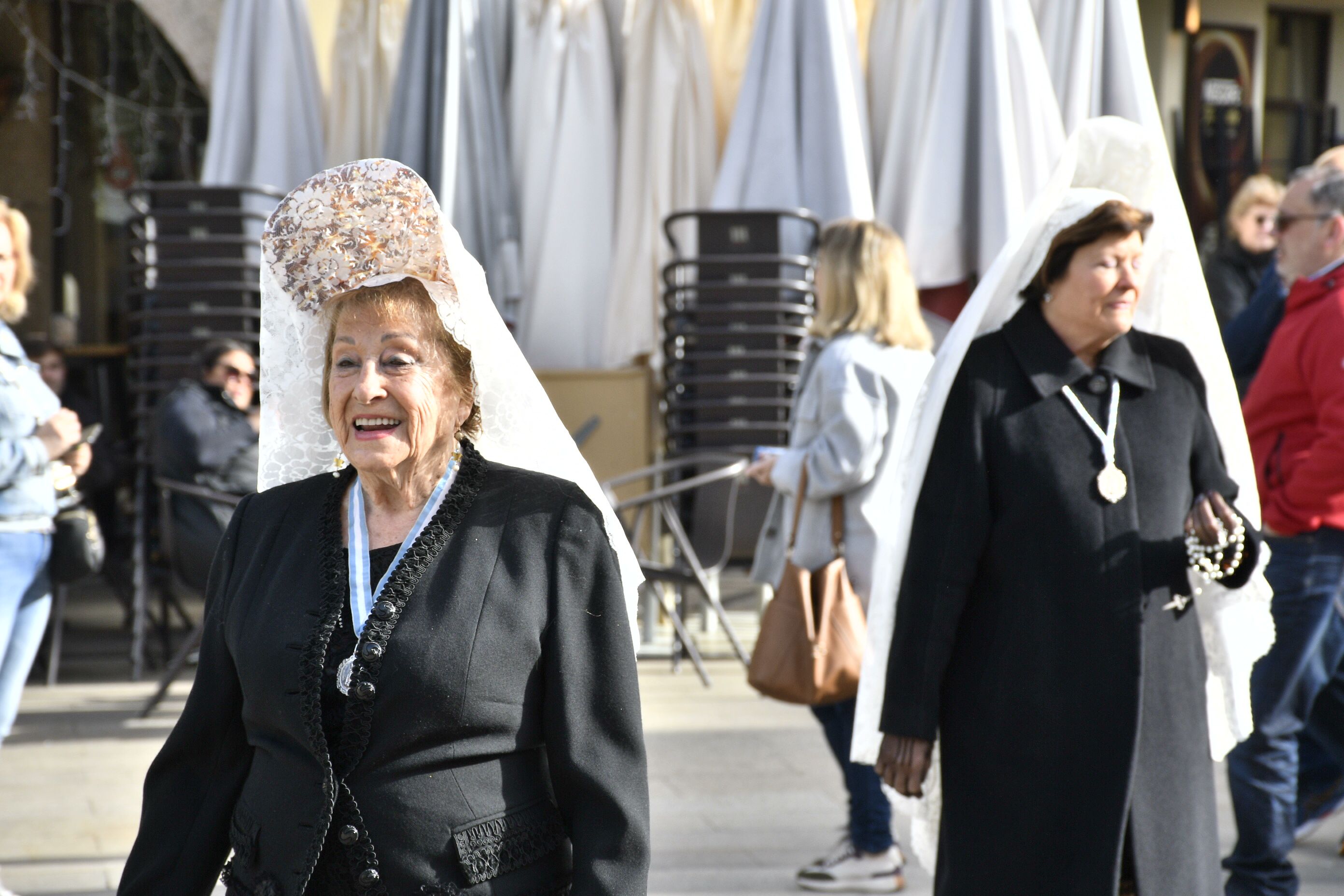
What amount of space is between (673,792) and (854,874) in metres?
1.15

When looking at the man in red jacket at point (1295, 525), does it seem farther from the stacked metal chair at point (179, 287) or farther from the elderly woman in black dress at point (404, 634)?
the stacked metal chair at point (179, 287)

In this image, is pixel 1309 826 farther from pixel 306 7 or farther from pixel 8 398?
pixel 306 7

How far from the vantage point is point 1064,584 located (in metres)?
3.18

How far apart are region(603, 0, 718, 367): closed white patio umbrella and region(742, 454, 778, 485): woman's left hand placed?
2.50 meters

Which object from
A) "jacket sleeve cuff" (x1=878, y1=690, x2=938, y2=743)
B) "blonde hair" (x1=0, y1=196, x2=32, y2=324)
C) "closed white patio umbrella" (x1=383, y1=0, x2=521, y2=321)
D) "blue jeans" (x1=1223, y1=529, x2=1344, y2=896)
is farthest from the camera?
"closed white patio umbrella" (x1=383, y1=0, x2=521, y2=321)

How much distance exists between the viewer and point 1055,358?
131 inches

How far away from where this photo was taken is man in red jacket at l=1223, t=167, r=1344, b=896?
13.9ft

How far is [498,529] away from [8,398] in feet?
8.55

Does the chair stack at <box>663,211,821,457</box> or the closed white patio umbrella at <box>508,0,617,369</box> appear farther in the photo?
the closed white patio umbrella at <box>508,0,617,369</box>

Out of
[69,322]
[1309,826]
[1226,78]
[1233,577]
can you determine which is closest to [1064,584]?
[1233,577]

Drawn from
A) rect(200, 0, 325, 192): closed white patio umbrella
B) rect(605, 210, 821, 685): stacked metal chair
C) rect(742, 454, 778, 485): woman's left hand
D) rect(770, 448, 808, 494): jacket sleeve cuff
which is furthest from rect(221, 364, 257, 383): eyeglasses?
rect(770, 448, 808, 494): jacket sleeve cuff

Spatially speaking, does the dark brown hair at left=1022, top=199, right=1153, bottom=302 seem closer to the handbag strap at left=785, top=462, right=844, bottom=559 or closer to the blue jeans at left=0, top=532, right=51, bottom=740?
the handbag strap at left=785, top=462, right=844, bottom=559

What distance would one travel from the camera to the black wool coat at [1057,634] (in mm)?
3141

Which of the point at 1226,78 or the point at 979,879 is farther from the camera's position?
the point at 1226,78
